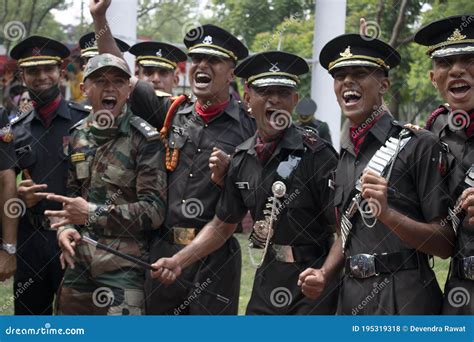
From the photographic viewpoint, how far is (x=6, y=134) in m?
6.43

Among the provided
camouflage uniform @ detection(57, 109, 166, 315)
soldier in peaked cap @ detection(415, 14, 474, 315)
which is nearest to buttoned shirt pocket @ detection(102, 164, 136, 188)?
camouflage uniform @ detection(57, 109, 166, 315)

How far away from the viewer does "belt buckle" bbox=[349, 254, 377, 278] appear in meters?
4.94

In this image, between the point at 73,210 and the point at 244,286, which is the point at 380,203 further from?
the point at 244,286

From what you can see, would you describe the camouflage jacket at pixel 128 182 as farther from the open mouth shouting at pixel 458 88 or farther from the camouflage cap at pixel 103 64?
the open mouth shouting at pixel 458 88

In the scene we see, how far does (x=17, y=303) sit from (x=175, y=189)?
1.65 metres

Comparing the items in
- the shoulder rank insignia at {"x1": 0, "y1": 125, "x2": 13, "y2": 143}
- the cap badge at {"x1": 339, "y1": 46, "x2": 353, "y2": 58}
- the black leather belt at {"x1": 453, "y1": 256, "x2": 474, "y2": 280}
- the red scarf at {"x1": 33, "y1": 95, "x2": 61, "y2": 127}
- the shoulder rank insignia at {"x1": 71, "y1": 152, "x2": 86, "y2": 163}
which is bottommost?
the black leather belt at {"x1": 453, "y1": 256, "x2": 474, "y2": 280}

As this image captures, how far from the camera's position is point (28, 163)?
6.82 m

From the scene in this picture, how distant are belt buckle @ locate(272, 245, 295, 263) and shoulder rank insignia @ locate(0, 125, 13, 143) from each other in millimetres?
2064

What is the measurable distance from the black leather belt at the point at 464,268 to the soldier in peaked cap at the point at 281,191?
0.93m

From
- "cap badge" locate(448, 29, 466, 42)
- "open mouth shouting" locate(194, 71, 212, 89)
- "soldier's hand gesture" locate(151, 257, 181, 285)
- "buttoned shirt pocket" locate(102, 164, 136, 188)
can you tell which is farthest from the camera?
"open mouth shouting" locate(194, 71, 212, 89)

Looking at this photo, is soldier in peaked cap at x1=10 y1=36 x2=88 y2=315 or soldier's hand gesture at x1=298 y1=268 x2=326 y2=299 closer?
soldier's hand gesture at x1=298 y1=268 x2=326 y2=299

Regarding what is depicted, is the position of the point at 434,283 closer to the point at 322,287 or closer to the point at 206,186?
the point at 322,287

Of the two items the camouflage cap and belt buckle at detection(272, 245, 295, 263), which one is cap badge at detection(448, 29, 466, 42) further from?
the camouflage cap

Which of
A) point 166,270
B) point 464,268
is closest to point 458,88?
point 464,268
